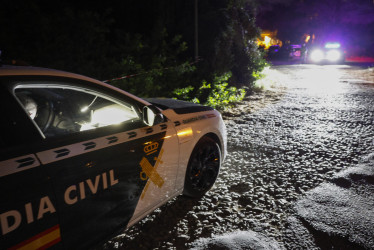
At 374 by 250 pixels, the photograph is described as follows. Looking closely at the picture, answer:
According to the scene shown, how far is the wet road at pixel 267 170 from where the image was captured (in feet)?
9.29

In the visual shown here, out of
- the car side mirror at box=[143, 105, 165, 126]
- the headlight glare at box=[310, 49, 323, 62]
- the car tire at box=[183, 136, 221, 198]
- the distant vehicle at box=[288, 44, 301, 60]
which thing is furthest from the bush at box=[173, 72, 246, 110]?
the distant vehicle at box=[288, 44, 301, 60]

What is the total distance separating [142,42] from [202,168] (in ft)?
18.6

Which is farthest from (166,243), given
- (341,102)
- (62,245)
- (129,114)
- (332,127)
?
(341,102)

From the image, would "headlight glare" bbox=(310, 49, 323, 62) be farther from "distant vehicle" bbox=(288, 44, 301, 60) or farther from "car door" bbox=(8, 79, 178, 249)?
"car door" bbox=(8, 79, 178, 249)

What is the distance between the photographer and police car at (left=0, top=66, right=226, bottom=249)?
5.30 feet

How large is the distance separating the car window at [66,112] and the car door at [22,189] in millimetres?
807

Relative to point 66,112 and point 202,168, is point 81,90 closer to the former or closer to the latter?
point 66,112

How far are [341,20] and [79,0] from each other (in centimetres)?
4453

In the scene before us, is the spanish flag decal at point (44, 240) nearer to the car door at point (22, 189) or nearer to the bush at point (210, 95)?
the car door at point (22, 189)

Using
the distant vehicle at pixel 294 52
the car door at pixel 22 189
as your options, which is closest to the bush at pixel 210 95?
the car door at pixel 22 189

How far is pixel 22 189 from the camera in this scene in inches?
61.7

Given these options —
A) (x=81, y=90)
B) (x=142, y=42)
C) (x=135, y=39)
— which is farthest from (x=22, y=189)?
(x=142, y=42)

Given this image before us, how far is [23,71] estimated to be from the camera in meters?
1.84

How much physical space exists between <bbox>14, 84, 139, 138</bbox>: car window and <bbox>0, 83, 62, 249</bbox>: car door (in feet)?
2.65
